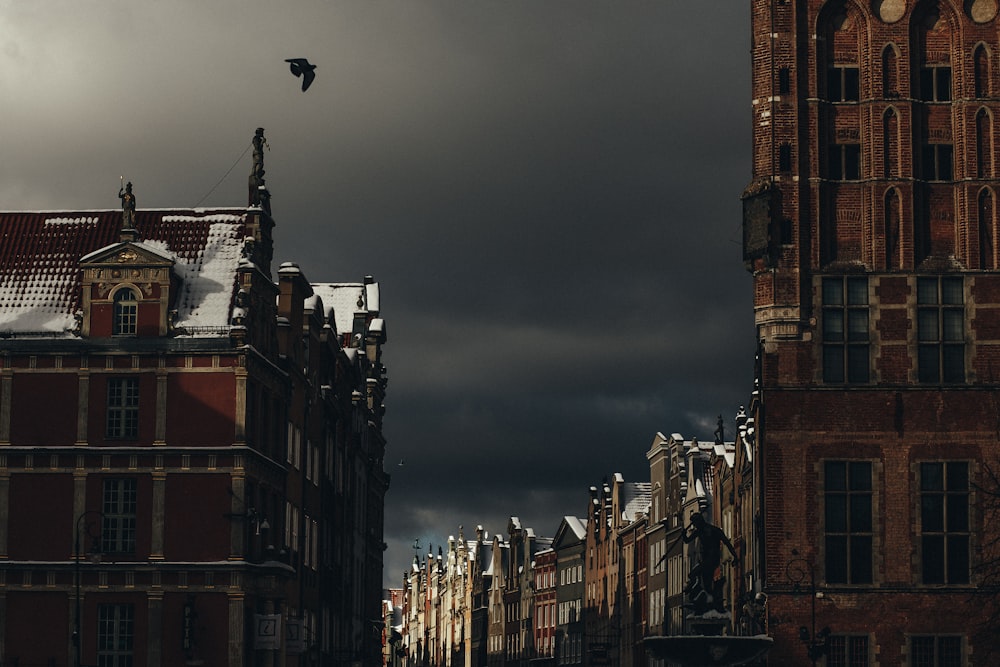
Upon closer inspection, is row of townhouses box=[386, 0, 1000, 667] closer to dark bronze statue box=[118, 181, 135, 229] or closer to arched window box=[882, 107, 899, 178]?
arched window box=[882, 107, 899, 178]

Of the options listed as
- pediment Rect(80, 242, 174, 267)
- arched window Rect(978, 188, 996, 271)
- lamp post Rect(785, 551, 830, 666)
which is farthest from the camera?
arched window Rect(978, 188, 996, 271)

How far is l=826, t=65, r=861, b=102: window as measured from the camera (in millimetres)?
68438

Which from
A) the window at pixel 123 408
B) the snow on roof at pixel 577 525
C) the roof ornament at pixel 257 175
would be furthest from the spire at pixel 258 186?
the snow on roof at pixel 577 525

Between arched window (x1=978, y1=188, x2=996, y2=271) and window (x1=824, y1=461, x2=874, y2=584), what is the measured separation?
8624mm

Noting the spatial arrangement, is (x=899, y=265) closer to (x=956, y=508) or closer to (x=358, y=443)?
(x=956, y=508)

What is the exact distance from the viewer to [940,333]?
66312 millimetres

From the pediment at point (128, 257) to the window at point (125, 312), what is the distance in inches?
38.5

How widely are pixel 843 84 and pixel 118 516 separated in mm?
30246

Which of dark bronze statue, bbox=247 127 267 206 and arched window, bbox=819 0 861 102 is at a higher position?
arched window, bbox=819 0 861 102

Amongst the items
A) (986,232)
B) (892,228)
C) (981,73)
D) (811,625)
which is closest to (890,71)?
(981,73)

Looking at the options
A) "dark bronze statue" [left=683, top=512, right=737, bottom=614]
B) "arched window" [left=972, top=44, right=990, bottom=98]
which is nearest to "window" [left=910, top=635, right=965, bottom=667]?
"dark bronze statue" [left=683, top=512, right=737, bottom=614]

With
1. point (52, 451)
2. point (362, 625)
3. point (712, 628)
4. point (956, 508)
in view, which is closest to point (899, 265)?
point (956, 508)

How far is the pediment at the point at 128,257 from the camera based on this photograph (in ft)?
203

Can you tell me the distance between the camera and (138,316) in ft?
204
